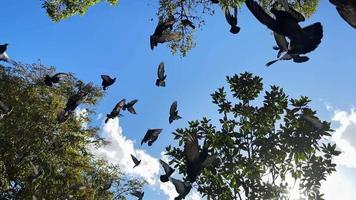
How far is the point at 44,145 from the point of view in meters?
21.2

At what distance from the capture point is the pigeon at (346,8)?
2320 mm

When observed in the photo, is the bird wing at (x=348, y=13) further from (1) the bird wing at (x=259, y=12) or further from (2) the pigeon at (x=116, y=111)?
(2) the pigeon at (x=116, y=111)

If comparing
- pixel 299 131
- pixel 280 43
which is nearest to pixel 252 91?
pixel 299 131

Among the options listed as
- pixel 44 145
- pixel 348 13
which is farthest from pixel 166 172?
pixel 44 145

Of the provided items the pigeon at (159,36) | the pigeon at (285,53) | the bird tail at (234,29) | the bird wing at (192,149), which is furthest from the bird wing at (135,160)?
the pigeon at (285,53)

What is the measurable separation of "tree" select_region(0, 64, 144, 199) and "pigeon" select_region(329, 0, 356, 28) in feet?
57.3

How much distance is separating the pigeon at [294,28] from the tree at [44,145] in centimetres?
1685

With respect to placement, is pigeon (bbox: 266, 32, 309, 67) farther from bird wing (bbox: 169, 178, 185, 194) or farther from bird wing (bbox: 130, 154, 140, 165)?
bird wing (bbox: 130, 154, 140, 165)

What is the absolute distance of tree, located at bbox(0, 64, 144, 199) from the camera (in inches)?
779

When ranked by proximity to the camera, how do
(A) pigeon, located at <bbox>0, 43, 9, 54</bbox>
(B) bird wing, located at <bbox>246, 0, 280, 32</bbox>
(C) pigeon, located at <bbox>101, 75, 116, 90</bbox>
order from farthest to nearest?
(C) pigeon, located at <bbox>101, 75, 116, 90</bbox> < (A) pigeon, located at <bbox>0, 43, 9, 54</bbox> < (B) bird wing, located at <bbox>246, 0, 280, 32</bbox>

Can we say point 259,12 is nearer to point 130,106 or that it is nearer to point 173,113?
point 173,113

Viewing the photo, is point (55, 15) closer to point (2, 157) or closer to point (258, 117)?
point (258, 117)

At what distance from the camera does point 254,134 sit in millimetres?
11672

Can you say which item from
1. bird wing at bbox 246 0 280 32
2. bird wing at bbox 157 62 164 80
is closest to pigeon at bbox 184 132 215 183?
bird wing at bbox 246 0 280 32
